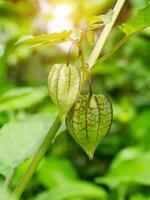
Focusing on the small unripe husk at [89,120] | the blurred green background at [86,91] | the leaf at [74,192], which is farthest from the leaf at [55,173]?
the small unripe husk at [89,120]

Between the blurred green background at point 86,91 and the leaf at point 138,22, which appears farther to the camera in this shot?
the blurred green background at point 86,91

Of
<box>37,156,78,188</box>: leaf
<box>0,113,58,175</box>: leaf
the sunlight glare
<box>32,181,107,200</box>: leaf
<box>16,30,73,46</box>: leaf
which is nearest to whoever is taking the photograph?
<box>16,30,73,46</box>: leaf

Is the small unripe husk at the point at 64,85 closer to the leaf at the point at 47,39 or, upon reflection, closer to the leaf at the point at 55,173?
the leaf at the point at 47,39

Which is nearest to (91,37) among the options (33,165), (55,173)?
(33,165)

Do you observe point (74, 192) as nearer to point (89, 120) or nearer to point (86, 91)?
point (89, 120)

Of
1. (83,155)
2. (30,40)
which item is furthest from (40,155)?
(83,155)

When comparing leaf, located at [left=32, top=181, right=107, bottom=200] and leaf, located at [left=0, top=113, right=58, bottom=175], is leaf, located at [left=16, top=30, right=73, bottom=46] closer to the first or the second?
leaf, located at [left=0, top=113, right=58, bottom=175]

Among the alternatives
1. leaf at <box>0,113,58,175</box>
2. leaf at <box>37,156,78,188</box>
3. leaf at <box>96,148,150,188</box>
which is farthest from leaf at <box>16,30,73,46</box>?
leaf at <box>37,156,78,188</box>
